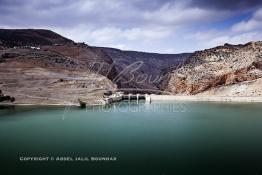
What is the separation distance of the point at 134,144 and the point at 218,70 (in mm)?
59216

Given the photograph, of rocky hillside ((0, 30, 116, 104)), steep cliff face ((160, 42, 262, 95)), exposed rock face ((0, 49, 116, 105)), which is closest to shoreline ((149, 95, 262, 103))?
steep cliff face ((160, 42, 262, 95))

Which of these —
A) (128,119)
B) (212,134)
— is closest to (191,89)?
(128,119)

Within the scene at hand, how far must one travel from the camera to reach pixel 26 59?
69.0 metres

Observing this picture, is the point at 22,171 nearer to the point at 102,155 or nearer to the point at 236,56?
the point at 102,155


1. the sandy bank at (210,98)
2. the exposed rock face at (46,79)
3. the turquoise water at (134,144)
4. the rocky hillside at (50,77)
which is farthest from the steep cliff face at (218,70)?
the turquoise water at (134,144)

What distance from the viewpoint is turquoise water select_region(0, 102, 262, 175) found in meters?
19.3

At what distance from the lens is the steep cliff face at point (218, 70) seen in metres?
75.9

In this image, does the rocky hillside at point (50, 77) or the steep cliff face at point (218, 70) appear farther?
the steep cliff face at point (218, 70)

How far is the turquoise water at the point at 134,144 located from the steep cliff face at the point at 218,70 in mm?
37050

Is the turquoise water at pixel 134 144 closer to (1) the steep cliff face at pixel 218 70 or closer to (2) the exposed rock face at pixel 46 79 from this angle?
(2) the exposed rock face at pixel 46 79

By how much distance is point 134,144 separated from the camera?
2517cm

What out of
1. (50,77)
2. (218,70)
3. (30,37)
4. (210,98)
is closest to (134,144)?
(50,77)

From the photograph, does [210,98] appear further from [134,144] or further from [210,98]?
[134,144]

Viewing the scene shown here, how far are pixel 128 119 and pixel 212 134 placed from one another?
11624mm
